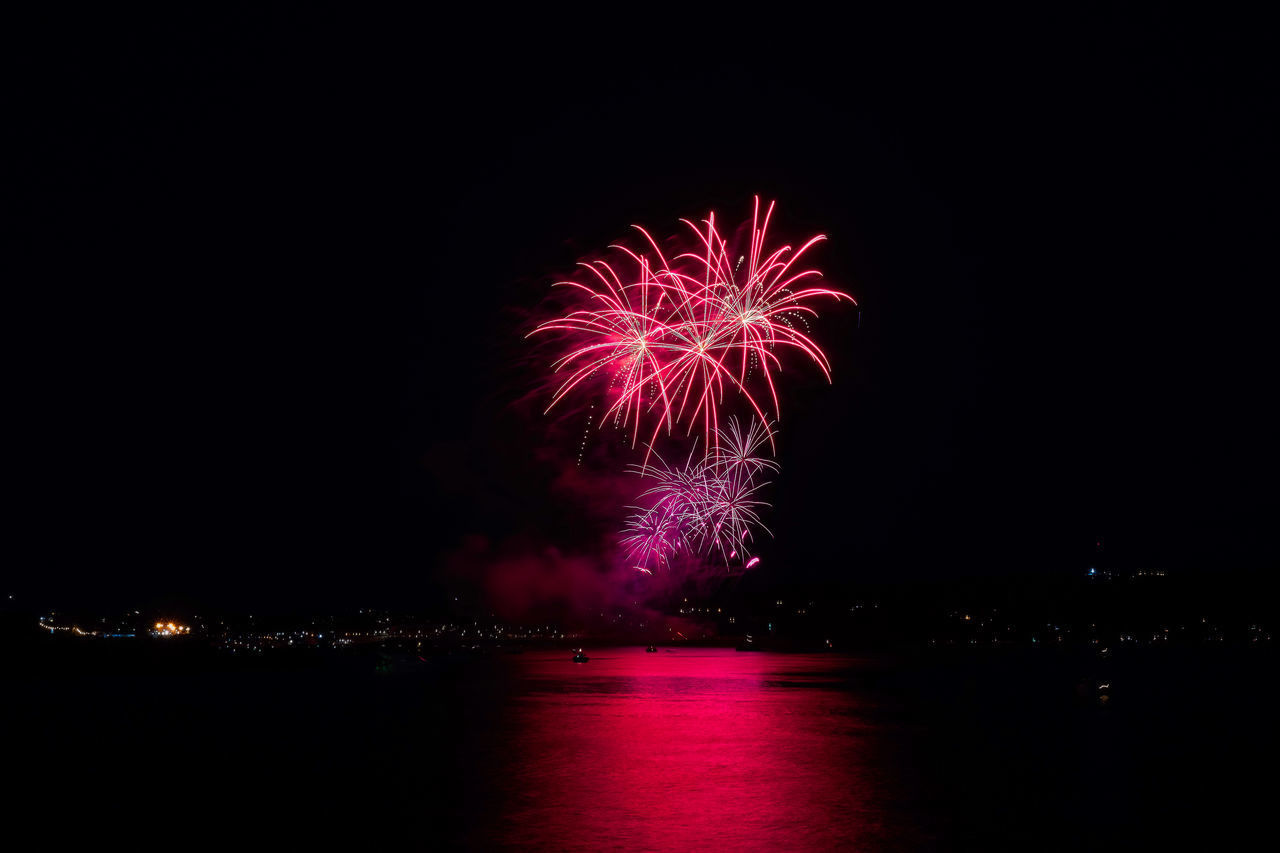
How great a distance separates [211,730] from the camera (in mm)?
24438

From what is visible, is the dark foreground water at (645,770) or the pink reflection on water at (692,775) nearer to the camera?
the pink reflection on water at (692,775)

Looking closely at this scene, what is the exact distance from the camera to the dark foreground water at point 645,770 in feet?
39.5

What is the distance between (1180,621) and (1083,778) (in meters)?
171

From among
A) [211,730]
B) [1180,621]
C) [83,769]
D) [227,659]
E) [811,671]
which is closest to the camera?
[83,769]

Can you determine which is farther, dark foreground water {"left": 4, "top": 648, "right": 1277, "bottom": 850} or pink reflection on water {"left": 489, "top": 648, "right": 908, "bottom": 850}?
dark foreground water {"left": 4, "top": 648, "right": 1277, "bottom": 850}

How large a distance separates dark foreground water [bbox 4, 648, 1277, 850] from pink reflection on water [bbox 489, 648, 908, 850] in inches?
2.3

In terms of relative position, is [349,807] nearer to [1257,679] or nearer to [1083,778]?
[1083,778]

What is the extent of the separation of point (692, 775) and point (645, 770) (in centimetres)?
89

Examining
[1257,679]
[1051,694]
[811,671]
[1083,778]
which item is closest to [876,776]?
[1083,778]

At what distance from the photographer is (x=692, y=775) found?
15945 millimetres

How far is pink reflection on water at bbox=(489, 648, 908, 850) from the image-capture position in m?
11.6

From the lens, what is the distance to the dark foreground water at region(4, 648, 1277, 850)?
474 inches

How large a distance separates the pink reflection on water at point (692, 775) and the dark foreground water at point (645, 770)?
0.06 m

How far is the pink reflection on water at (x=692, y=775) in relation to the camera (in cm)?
1159
